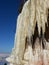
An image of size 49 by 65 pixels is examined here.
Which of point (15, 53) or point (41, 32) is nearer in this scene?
point (41, 32)

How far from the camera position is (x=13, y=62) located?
10.6 meters

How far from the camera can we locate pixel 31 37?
9992 millimetres

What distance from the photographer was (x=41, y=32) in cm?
986

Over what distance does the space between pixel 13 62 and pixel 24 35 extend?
1.58 m

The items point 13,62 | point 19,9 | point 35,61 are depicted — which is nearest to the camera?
point 35,61

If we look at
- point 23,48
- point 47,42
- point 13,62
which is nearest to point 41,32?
point 47,42

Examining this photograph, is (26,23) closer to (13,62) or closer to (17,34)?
(17,34)

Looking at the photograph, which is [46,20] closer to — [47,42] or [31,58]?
[47,42]

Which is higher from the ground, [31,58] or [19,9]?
[19,9]

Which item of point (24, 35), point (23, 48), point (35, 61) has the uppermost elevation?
point (24, 35)

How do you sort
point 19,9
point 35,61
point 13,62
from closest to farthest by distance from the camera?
point 35,61, point 13,62, point 19,9

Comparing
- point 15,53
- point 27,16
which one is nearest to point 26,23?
point 27,16

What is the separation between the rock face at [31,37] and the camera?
9750 millimetres

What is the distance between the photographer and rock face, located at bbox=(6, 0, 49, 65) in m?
9.75
